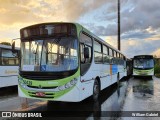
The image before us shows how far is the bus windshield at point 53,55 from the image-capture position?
26.8 ft

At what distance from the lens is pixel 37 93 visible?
8.21m

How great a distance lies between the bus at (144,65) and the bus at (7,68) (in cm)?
1726

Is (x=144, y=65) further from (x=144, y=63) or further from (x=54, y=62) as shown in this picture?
(x=54, y=62)

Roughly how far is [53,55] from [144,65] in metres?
21.9

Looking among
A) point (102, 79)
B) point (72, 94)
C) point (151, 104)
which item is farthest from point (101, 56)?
point (72, 94)

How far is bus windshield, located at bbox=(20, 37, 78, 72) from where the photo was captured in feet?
26.8

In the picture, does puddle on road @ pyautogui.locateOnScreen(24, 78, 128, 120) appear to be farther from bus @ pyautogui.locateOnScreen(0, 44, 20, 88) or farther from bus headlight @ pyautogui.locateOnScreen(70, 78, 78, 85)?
bus @ pyautogui.locateOnScreen(0, 44, 20, 88)

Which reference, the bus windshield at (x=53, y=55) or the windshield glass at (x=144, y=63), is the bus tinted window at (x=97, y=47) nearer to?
the bus windshield at (x=53, y=55)

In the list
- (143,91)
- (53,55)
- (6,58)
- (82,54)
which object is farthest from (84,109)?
(6,58)

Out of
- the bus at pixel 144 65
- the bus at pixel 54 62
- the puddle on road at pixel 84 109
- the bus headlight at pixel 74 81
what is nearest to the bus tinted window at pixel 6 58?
the puddle on road at pixel 84 109

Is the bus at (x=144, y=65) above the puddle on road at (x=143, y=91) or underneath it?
above

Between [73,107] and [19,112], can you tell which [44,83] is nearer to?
[19,112]

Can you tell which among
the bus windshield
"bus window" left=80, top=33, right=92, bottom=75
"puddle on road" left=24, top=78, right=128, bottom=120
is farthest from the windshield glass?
the bus windshield

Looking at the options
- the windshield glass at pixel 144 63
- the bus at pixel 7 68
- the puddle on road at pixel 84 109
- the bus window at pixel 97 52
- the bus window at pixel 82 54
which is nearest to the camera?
the puddle on road at pixel 84 109
